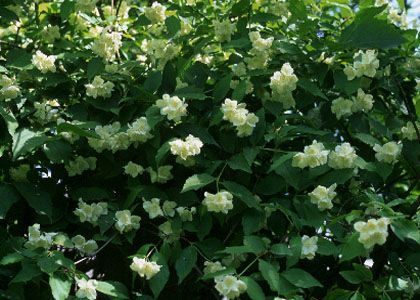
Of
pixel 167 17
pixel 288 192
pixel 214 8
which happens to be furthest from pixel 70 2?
pixel 288 192

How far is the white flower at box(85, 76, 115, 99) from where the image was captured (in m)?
2.66

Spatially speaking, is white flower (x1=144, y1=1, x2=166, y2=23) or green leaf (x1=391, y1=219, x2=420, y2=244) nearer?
green leaf (x1=391, y1=219, x2=420, y2=244)

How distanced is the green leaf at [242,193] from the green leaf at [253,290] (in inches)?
10.9

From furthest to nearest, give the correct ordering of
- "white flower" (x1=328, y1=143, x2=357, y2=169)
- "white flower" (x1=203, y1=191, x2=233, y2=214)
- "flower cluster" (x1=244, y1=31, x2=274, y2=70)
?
"flower cluster" (x1=244, y1=31, x2=274, y2=70) < "white flower" (x1=328, y1=143, x2=357, y2=169) < "white flower" (x1=203, y1=191, x2=233, y2=214)

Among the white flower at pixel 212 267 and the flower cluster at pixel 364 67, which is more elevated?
the flower cluster at pixel 364 67

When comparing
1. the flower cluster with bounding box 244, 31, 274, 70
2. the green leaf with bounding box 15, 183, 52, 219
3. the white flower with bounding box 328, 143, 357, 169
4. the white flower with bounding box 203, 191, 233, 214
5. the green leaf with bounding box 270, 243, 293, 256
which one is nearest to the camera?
the green leaf with bounding box 270, 243, 293, 256

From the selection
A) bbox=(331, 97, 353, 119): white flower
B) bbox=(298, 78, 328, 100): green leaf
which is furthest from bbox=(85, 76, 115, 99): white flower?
bbox=(331, 97, 353, 119): white flower

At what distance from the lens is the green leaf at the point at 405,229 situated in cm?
202

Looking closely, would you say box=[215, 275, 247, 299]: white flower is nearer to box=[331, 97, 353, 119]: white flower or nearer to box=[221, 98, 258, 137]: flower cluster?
box=[221, 98, 258, 137]: flower cluster

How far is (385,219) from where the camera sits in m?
2.04

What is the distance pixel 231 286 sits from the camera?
2064 mm

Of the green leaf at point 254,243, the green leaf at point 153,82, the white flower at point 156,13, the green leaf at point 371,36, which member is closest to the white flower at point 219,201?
the green leaf at point 254,243

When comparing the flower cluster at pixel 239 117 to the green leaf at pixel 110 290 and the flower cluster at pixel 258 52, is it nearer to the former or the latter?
the flower cluster at pixel 258 52

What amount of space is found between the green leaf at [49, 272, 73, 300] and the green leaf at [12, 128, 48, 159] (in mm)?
450
